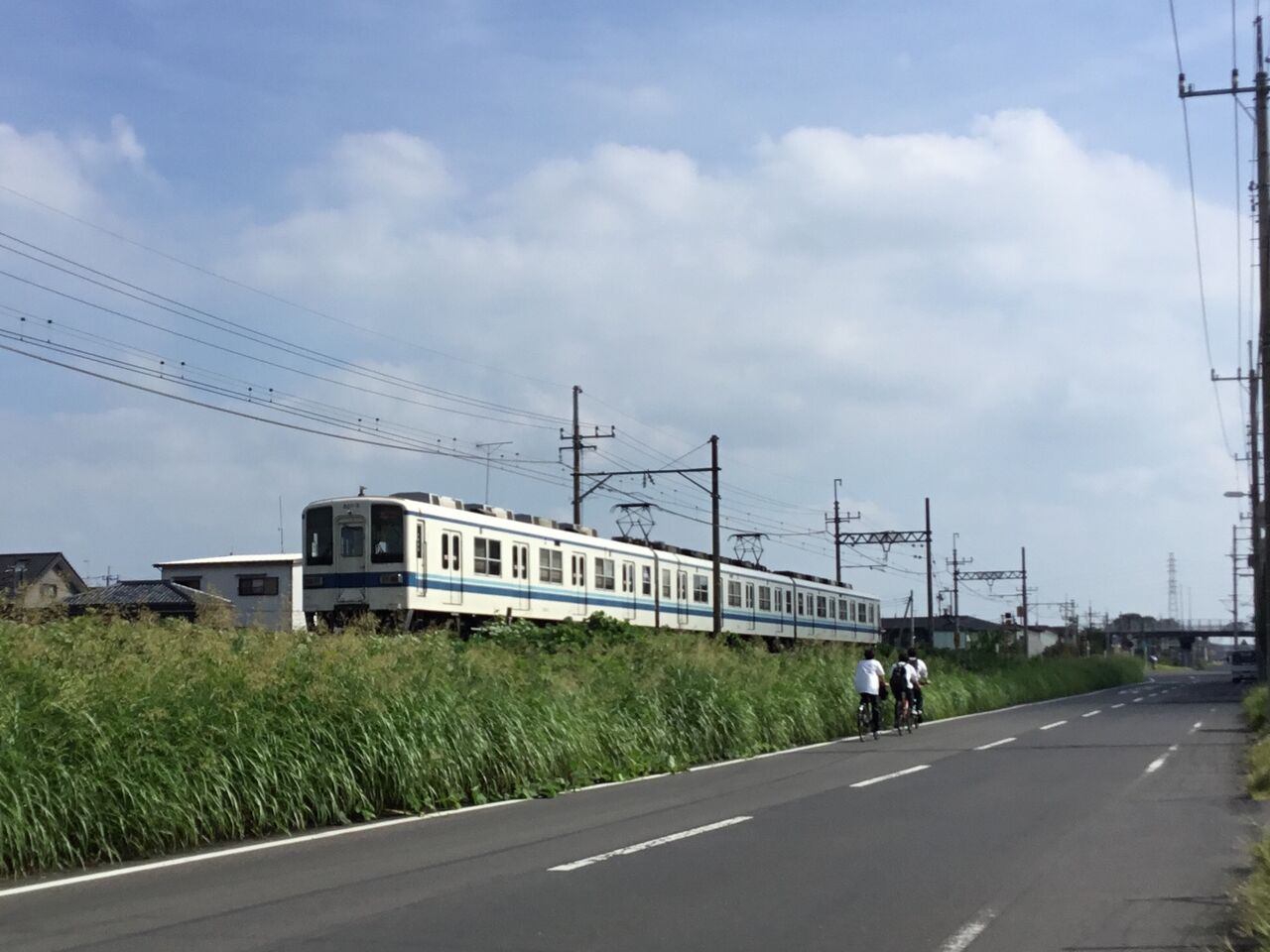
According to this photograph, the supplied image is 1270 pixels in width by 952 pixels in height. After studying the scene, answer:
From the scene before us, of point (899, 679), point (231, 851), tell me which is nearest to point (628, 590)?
point (899, 679)

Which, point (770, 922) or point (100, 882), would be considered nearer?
point (770, 922)

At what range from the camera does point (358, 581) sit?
28047mm

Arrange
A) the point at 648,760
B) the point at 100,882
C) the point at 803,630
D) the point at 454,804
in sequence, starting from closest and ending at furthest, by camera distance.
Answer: the point at 100,882 → the point at 454,804 → the point at 648,760 → the point at 803,630

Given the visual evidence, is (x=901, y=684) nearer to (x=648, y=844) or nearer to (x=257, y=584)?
(x=648, y=844)

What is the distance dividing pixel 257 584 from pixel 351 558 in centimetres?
2628

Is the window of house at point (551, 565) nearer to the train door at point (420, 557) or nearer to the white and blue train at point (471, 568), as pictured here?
the white and blue train at point (471, 568)

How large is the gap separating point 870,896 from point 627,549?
28.9 metres

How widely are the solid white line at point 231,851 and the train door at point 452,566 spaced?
1545 centimetres

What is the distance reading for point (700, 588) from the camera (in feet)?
136

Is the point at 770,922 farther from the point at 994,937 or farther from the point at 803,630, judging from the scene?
the point at 803,630

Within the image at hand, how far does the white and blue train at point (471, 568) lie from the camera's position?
2764 centimetres

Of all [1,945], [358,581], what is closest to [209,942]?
[1,945]

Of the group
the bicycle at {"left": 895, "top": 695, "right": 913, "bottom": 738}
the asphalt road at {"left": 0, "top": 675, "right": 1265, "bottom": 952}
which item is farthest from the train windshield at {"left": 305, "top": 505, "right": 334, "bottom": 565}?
the asphalt road at {"left": 0, "top": 675, "right": 1265, "bottom": 952}

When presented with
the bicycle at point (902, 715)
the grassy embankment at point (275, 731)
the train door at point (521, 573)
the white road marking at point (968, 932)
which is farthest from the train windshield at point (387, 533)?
the white road marking at point (968, 932)
